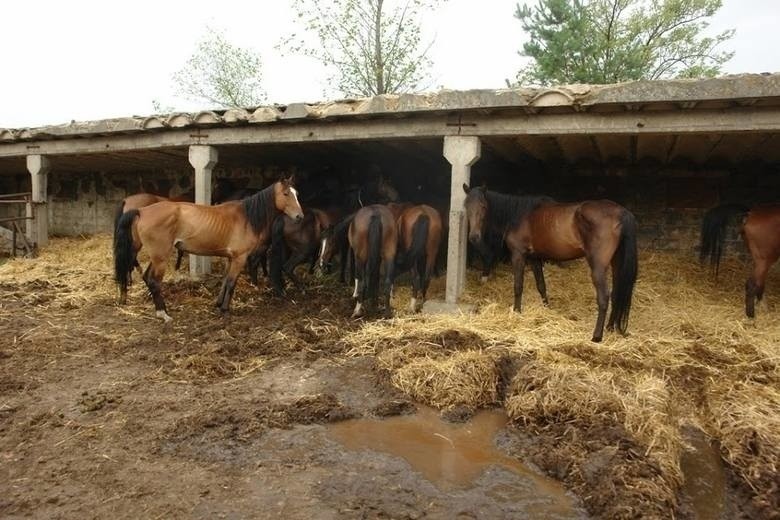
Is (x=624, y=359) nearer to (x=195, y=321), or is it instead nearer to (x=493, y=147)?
(x=493, y=147)

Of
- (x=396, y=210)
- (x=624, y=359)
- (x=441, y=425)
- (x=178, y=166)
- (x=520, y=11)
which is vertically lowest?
(x=441, y=425)

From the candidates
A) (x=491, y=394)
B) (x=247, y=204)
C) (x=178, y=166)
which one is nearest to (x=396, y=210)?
(x=247, y=204)

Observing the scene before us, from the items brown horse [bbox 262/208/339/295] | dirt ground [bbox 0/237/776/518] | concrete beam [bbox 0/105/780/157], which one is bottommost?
dirt ground [bbox 0/237/776/518]

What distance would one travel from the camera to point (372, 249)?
588 cm

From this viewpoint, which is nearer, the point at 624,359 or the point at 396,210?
the point at 624,359

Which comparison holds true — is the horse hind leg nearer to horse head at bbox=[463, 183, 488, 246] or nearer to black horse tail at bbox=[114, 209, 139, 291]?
black horse tail at bbox=[114, 209, 139, 291]

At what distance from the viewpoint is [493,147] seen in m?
7.06

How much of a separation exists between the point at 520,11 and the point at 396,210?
55.0 ft

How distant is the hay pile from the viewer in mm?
3061

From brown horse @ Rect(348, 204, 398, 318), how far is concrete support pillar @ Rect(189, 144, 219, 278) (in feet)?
9.05

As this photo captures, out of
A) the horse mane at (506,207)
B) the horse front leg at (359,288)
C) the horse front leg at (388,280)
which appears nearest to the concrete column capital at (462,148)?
the horse mane at (506,207)

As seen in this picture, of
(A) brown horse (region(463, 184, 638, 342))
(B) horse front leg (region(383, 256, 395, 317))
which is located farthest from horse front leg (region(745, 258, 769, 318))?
(B) horse front leg (region(383, 256, 395, 317))

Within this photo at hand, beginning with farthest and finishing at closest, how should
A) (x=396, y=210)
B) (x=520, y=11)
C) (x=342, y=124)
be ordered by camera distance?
(x=520, y=11), (x=396, y=210), (x=342, y=124)

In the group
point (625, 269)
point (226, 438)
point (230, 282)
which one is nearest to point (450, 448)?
point (226, 438)
